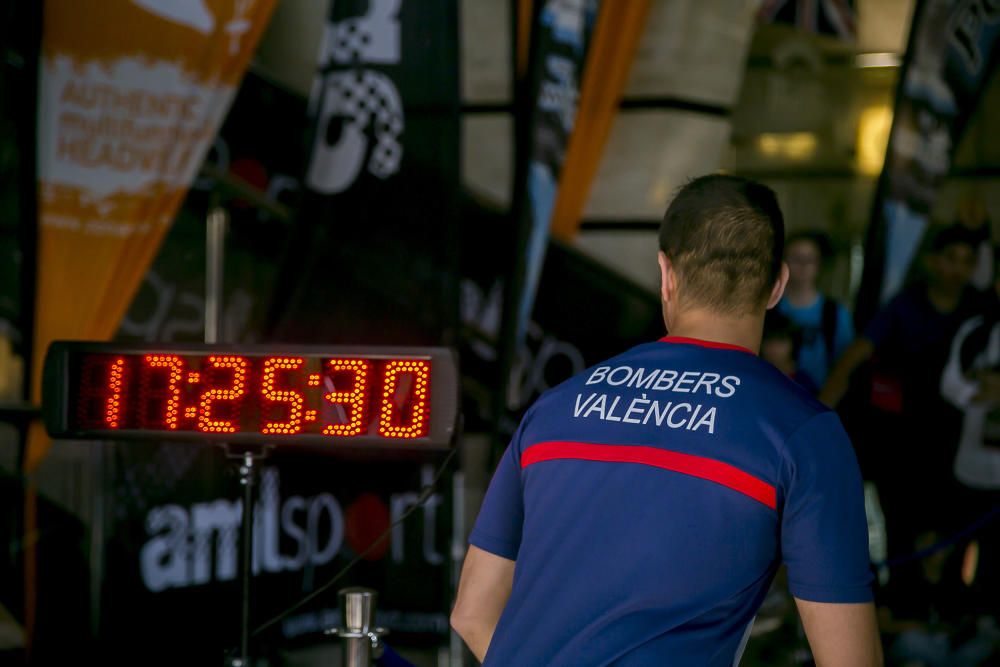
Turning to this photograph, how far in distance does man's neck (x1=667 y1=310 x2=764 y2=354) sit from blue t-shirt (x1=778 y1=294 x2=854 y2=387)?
448cm

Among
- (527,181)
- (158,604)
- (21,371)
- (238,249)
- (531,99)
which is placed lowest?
(158,604)

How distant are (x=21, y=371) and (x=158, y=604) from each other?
3.64 feet

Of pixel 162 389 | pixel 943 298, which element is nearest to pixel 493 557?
pixel 162 389

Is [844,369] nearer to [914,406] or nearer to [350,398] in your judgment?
[914,406]

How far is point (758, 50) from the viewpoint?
7.96 meters

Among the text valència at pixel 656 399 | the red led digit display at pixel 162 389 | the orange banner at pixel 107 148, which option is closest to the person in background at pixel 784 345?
the orange banner at pixel 107 148

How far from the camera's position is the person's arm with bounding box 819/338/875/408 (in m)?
6.09

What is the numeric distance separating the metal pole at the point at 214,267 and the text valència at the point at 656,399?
3.60m

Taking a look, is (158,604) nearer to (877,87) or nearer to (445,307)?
A: (445,307)

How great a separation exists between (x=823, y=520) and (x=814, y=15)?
6.25 meters

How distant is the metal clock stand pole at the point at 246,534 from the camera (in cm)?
296

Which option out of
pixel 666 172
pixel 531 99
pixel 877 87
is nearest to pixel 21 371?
pixel 531 99

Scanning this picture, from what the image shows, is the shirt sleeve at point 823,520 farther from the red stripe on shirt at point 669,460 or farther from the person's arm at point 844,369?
the person's arm at point 844,369

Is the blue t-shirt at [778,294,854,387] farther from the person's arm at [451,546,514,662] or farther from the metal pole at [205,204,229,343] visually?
the person's arm at [451,546,514,662]
